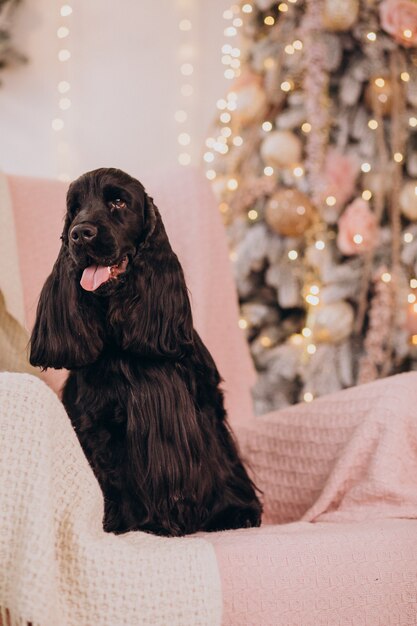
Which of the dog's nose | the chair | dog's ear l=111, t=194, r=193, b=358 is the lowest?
the chair

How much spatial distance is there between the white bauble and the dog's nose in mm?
1945

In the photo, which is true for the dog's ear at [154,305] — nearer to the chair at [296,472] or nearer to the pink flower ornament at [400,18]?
the chair at [296,472]

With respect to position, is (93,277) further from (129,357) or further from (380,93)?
(380,93)

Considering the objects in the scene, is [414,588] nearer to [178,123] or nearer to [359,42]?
[359,42]

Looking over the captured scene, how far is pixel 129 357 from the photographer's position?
44.6 inches

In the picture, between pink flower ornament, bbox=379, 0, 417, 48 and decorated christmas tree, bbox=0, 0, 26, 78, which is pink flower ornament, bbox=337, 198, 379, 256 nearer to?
pink flower ornament, bbox=379, 0, 417, 48

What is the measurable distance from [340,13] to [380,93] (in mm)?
318

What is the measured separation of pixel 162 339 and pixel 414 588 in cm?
52

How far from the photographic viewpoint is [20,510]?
0.87 m

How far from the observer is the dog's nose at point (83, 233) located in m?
1.00

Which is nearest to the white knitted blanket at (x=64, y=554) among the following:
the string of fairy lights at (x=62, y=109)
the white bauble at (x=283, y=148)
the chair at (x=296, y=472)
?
the chair at (x=296, y=472)

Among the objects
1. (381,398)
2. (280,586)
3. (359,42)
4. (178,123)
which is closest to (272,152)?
(359,42)

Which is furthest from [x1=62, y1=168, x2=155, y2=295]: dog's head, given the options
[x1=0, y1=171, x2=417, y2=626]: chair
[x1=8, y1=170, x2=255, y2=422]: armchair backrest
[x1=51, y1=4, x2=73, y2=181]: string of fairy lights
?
[x1=51, y1=4, x2=73, y2=181]: string of fairy lights

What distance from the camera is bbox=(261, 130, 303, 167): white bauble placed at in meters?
2.83
